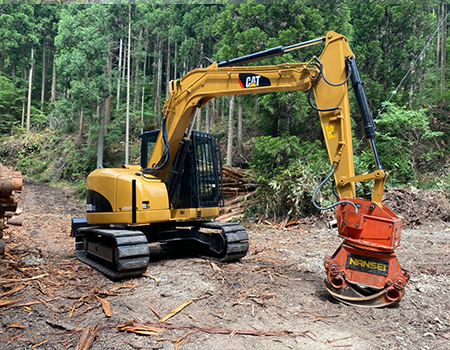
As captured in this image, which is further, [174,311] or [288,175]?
[288,175]

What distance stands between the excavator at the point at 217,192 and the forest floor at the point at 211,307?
360mm

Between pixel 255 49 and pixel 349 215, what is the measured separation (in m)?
12.1

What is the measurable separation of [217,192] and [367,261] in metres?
3.41

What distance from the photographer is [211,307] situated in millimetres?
4391

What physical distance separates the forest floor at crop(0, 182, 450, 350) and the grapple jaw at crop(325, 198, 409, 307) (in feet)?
0.61

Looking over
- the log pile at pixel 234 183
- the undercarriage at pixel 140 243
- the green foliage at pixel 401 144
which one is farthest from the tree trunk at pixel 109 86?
the undercarriage at pixel 140 243

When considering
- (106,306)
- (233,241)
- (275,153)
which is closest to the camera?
(106,306)

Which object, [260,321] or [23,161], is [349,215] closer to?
[260,321]

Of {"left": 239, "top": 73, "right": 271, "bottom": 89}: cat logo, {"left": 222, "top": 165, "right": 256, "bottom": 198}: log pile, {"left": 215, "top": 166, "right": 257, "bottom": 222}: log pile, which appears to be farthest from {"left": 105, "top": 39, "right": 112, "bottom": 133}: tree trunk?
{"left": 239, "top": 73, "right": 271, "bottom": 89}: cat logo

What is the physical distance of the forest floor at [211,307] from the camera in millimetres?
3482

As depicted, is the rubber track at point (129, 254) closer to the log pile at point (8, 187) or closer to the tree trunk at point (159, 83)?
the log pile at point (8, 187)

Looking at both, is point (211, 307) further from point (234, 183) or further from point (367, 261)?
point (234, 183)

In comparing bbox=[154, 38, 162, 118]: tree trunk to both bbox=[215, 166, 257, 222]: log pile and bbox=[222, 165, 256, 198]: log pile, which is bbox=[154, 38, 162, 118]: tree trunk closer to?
bbox=[222, 165, 256, 198]: log pile

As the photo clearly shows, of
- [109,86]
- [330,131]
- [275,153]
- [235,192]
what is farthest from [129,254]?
[109,86]
